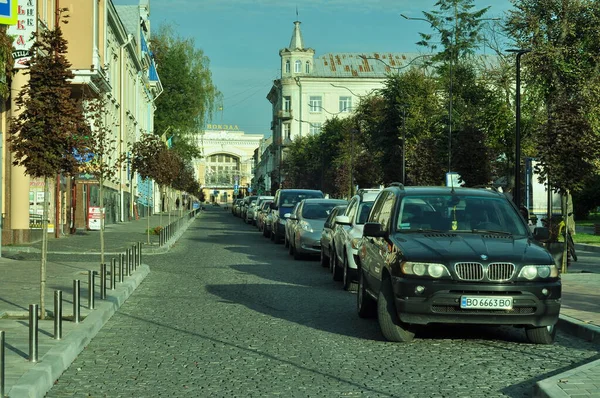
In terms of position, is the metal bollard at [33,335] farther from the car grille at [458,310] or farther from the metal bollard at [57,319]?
the car grille at [458,310]

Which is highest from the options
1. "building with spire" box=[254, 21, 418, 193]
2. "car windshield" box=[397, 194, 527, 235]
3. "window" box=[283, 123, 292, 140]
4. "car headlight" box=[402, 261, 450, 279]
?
"building with spire" box=[254, 21, 418, 193]

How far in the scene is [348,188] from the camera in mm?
75062

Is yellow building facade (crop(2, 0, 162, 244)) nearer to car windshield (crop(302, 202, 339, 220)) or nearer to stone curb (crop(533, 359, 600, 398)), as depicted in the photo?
car windshield (crop(302, 202, 339, 220))

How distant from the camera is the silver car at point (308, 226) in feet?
78.8

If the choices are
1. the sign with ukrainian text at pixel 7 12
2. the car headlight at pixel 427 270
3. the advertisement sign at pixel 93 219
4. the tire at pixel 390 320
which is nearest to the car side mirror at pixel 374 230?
the tire at pixel 390 320

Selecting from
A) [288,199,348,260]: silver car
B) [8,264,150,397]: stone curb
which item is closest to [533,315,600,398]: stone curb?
[8,264,150,397]: stone curb

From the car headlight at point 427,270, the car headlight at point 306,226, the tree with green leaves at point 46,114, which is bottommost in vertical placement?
the car headlight at point 306,226

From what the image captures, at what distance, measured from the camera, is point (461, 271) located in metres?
9.62

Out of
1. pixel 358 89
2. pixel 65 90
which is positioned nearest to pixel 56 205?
pixel 65 90

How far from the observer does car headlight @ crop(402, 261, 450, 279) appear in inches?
379

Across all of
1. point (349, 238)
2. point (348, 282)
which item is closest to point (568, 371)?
point (348, 282)

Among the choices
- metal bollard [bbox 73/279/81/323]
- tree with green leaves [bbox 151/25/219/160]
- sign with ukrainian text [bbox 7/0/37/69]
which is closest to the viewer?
metal bollard [bbox 73/279/81/323]

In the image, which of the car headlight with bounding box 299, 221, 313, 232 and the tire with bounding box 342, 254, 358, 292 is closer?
the tire with bounding box 342, 254, 358, 292

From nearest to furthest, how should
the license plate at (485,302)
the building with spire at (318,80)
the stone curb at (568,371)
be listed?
the stone curb at (568,371), the license plate at (485,302), the building with spire at (318,80)
